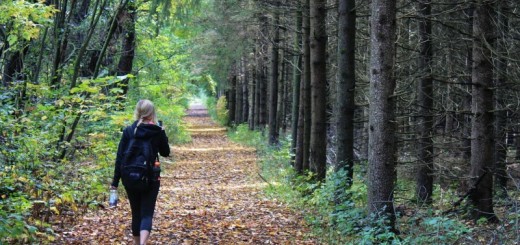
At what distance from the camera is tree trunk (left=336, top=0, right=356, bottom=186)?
33.7 ft

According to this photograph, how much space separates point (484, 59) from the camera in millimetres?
8906

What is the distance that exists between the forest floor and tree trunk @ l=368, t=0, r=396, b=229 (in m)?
1.41

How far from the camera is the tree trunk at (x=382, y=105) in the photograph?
7293mm

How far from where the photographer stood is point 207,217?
412 inches

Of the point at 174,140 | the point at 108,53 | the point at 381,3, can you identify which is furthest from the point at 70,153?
the point at 174,140

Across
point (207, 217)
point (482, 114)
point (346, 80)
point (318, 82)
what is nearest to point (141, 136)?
point (207, 217)

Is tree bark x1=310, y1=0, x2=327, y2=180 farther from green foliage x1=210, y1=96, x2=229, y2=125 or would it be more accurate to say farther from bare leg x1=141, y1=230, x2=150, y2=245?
green foliage x1=210, y1=96, x2=229, y2=125

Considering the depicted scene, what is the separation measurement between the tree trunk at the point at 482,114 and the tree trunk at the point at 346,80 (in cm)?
215

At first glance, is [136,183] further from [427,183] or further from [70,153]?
[427,183]

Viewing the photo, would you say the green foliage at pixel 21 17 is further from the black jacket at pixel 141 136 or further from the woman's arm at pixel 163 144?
the woman's arm at pixel 163 144

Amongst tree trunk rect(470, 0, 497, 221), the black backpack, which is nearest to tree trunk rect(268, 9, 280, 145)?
tree trunk rect(470, 0, 497, 221)

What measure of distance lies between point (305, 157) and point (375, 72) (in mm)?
7457

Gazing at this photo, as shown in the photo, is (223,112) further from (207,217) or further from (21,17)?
(21,17)

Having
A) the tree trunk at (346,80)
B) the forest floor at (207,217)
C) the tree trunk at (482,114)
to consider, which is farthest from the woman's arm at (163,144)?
the tree trunk at (482,114)
